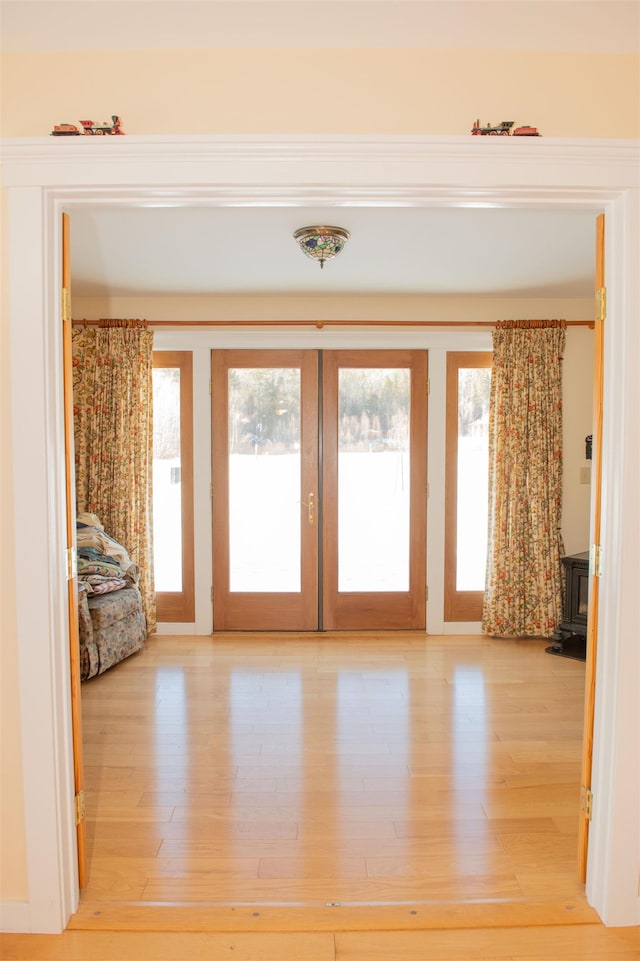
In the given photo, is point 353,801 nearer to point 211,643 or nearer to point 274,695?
point 274,695

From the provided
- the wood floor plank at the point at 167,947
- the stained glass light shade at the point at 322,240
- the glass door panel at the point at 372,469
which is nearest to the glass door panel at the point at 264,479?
the glass door panel at the point at 372,469

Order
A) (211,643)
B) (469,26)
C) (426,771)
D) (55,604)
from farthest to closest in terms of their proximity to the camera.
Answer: (211,643)
(426,771)
(55,604)
(469,26)

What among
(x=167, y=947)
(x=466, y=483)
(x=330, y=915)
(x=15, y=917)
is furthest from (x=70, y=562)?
(x=466, y=483)

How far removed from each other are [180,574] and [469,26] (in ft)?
13.7

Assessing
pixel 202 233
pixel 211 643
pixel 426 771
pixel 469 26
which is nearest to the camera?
pixel 469 26

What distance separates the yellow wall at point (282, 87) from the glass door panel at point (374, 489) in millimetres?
3156

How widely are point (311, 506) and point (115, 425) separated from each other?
165 centimetres

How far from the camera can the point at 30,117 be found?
6.04ft

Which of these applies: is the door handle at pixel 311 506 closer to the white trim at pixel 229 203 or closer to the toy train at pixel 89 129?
the white trim at pixel 229 203

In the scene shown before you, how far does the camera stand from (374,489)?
5055mm

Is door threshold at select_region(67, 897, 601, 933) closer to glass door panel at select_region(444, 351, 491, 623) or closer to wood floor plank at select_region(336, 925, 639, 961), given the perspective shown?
wood floor plank at select_region(336, 925, 639, 961)

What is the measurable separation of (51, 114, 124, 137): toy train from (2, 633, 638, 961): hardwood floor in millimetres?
2411

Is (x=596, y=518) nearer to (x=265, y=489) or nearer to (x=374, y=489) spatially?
(x=374, y=489)

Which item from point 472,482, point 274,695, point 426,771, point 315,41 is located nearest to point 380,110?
point 315,41
